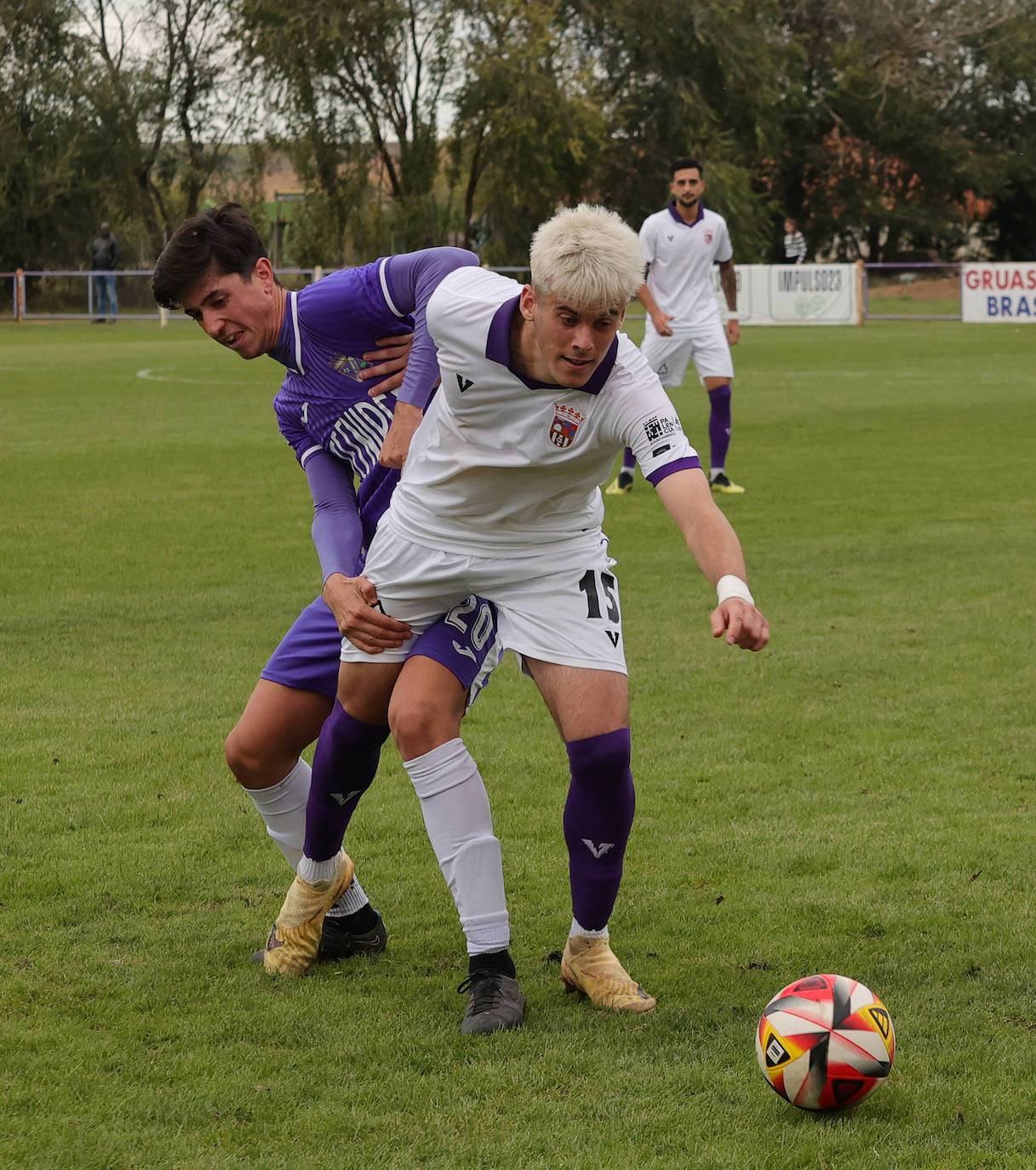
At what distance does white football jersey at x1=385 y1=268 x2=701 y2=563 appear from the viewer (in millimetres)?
3609

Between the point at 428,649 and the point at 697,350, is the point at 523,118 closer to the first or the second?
the point at 697,350

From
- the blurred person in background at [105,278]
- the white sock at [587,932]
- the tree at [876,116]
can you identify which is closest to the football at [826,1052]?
the white sock at [587,932]

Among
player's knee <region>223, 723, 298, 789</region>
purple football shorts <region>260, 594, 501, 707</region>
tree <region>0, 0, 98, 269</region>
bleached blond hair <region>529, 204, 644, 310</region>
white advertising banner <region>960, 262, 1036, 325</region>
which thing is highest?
tree <region>0, 0, 98, 269</region>

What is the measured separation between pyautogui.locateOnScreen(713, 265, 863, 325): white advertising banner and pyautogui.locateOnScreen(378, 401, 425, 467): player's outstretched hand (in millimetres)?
32249

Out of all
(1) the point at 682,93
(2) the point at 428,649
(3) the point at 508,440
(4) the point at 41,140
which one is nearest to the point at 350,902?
(2) the point at 428,649

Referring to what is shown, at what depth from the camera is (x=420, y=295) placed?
4.08 meters

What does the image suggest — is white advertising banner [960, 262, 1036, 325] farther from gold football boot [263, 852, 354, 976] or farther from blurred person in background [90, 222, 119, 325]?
gold football boot [263, 852, 354, 976]

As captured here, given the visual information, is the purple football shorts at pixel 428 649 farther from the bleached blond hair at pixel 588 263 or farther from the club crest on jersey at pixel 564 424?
the bleached blond hair at pixel 588 263

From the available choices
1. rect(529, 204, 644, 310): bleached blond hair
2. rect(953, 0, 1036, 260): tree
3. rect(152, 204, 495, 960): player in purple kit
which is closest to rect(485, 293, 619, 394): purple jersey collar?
rect(529, 204, 644, 310): bleached blond hair

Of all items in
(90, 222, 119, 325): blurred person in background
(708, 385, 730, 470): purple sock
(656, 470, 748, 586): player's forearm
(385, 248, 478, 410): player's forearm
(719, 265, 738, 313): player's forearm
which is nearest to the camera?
(656, 470, 748, 586): player's forearm

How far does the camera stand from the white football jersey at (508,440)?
142 inches

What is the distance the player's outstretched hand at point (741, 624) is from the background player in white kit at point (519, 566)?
7.0 inches

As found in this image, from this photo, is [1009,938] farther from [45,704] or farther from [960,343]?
→ [960,343]

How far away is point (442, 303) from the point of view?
3.71 metres
